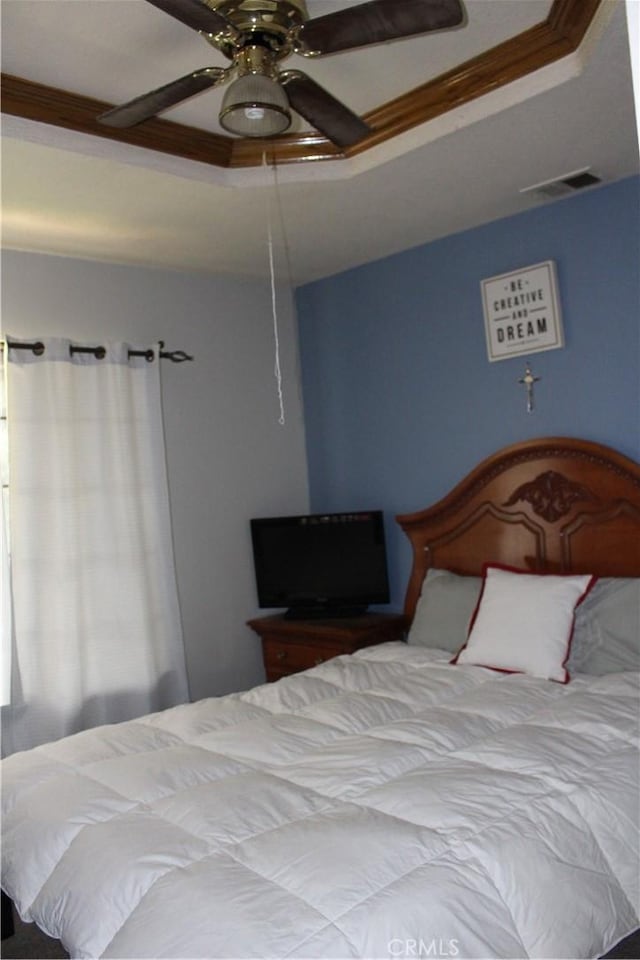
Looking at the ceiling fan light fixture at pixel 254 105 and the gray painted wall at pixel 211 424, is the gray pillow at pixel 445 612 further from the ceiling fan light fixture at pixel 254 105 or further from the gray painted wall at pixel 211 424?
the ceiling fan light fixture at pixel 254 105

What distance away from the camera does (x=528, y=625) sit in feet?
9.52

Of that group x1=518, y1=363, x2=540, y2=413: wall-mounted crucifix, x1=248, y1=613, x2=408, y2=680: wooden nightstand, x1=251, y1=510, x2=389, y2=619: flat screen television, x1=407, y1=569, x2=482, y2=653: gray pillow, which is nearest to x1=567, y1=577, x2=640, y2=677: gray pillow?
x1=407, y1=569, x2=482, y2=653: gray pillow

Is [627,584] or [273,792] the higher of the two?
[627,584]

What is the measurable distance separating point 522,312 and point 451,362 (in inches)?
17.5

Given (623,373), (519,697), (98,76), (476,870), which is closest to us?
(476,870)

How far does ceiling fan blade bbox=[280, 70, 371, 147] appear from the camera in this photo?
195cm

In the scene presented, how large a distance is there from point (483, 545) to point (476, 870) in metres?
2.06

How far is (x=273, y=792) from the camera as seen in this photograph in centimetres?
195

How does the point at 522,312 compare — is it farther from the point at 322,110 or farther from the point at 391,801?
the point at 391,801

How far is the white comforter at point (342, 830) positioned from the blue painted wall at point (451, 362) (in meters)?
1.32

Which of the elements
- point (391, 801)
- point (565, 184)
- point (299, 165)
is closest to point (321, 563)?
point (299, 165)

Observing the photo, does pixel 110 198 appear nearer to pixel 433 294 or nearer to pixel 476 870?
pixel 433 294

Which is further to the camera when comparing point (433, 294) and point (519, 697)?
point (433, 294)

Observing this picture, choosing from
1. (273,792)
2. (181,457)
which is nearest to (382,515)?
(181,457)
